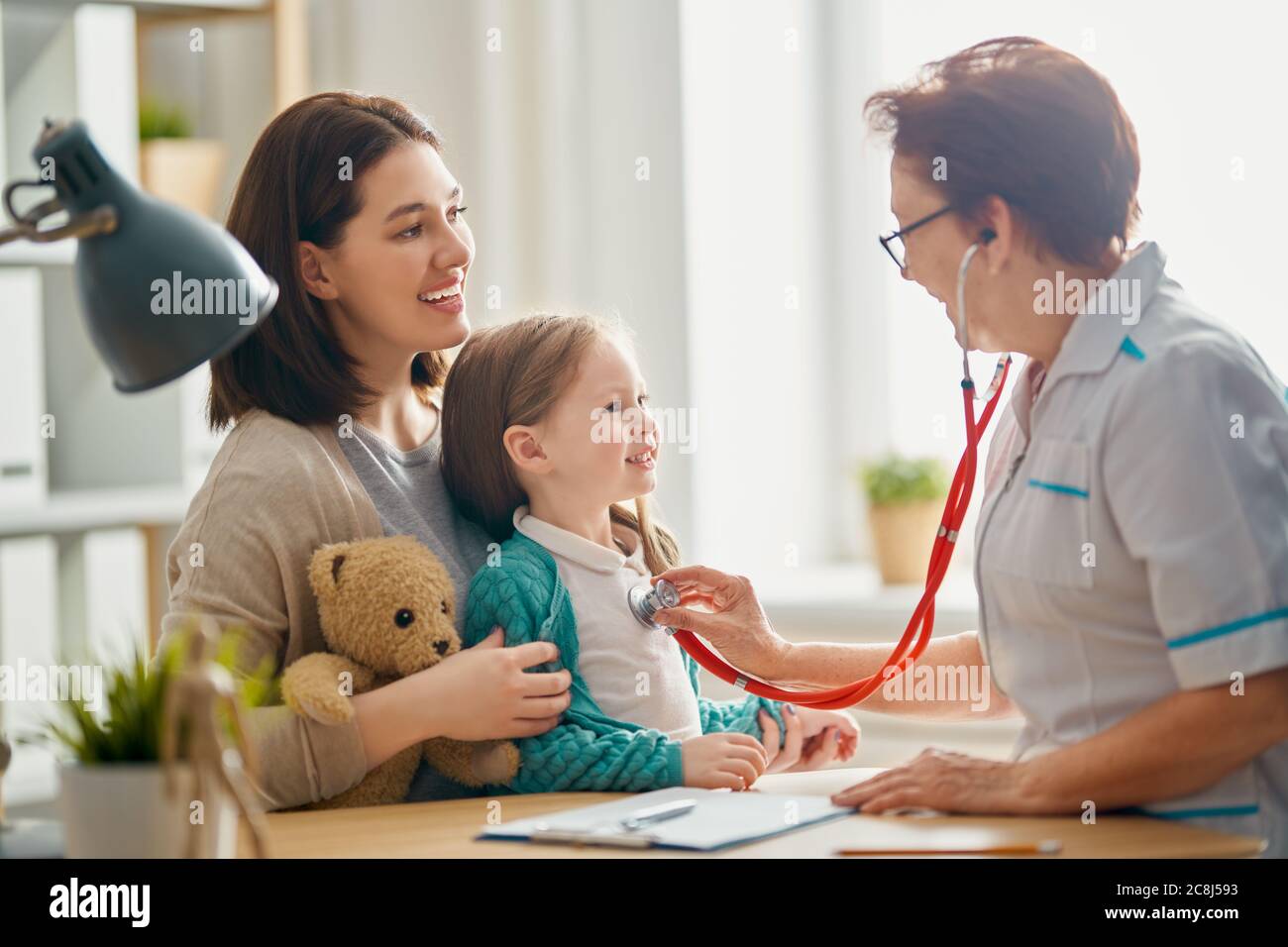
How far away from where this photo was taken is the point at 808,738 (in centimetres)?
177

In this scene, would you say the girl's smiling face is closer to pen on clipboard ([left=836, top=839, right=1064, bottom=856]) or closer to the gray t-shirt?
the gray t-shirt

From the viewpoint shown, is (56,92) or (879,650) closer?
(879,650)

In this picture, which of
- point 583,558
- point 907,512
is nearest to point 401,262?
point 583,558

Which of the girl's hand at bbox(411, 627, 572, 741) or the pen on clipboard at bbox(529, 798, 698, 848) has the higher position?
the girl's hand at bbox(411, 627, 572, 741)

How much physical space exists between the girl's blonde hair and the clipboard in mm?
405

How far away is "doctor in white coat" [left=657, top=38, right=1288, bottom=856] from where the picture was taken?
1.25 m

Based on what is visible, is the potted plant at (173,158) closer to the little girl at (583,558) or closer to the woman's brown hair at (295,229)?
the woman's brown hair at (295,229)

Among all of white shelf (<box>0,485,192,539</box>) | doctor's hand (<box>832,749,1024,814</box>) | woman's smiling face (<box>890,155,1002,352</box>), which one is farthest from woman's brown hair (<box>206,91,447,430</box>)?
white shelf (<box>0,485,192,539</box>)

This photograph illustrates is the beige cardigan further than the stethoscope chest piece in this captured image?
No
